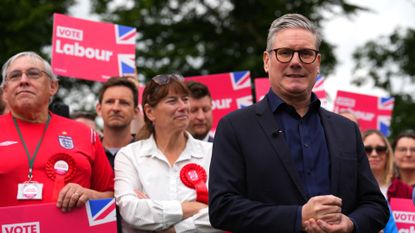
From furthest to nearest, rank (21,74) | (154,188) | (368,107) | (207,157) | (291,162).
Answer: (368,107) < (207,157) < (21,74) < (154,188) < (291,162)

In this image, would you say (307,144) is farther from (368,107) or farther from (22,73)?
(368,107)

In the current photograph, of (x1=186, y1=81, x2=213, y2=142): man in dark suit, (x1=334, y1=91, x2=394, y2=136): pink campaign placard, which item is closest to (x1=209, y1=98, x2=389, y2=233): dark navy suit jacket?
(x1=186, y1=81, x2=213, y2=142): man in dark suit

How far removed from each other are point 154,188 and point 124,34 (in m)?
3.72

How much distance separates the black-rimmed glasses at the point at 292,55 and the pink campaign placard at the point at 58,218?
153 cm

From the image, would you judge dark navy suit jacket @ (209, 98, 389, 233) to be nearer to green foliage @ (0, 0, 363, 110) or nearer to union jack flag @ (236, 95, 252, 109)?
union jack flag @ (236, 95, 252, 109)

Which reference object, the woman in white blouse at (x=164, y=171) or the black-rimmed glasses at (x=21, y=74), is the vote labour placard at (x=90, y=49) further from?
the black-rimmed glasses at (x=21, y=74)

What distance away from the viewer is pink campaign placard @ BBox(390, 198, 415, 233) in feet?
19.6

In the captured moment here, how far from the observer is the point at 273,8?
80.6 ft

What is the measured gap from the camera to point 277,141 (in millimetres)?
3906

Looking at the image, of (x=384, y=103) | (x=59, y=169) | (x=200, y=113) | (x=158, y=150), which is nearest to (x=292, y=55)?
(x=158, y=150)

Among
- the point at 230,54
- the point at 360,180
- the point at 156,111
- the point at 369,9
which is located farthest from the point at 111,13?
the point at 360,180

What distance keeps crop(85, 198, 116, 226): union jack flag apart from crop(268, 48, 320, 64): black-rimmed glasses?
153cm

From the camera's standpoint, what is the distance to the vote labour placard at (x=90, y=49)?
326 inches

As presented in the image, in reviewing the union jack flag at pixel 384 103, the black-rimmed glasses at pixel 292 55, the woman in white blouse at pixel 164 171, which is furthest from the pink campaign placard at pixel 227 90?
the black-rimmed glasses at pixel 292 55
